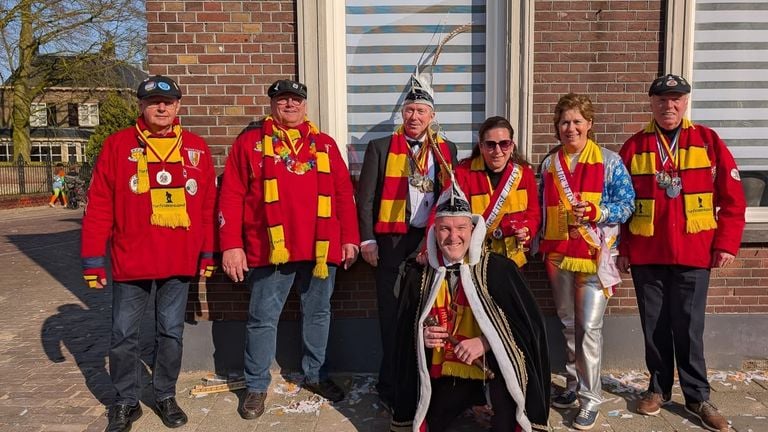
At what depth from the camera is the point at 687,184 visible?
3625mm

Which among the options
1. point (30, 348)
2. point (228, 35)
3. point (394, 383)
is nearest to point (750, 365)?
point (394, 383)

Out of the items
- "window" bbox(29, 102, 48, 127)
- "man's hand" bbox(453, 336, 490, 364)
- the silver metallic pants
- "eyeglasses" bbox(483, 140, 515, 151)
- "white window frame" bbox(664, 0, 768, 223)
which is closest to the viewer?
"man's hand" bbox(453, 336, 490, 364)

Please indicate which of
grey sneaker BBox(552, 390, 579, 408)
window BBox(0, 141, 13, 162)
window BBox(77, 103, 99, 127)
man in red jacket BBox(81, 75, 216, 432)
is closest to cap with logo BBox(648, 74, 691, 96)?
grey sneaker BBox(552, 390, 579, 408)

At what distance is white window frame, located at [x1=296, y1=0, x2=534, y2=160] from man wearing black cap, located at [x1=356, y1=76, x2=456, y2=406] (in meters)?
0.85

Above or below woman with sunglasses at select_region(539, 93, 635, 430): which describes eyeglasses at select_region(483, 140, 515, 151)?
above

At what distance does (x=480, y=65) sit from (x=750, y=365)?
334cm

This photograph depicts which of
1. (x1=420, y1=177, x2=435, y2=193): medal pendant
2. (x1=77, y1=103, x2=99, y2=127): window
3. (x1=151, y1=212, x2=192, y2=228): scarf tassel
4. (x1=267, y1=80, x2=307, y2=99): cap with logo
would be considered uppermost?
(x1=77, y1=103, x2=99, y2=127): window

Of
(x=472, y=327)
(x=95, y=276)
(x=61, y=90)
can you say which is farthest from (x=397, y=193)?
(x=61, y=90)

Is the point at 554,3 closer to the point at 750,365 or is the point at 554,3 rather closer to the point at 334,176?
the point at 334,176

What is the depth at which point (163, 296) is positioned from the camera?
12.2 ft

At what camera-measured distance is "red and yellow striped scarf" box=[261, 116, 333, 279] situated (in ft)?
12.4

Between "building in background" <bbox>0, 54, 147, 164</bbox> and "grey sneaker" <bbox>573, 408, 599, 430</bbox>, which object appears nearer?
"grey sneaker" <bbox>573, 408, 599, 430</bbox>

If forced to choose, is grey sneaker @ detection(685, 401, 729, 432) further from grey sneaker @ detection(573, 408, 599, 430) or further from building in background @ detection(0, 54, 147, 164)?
building in background @ detection(0, 54, 147, 164)

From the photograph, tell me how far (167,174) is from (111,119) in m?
29.1
